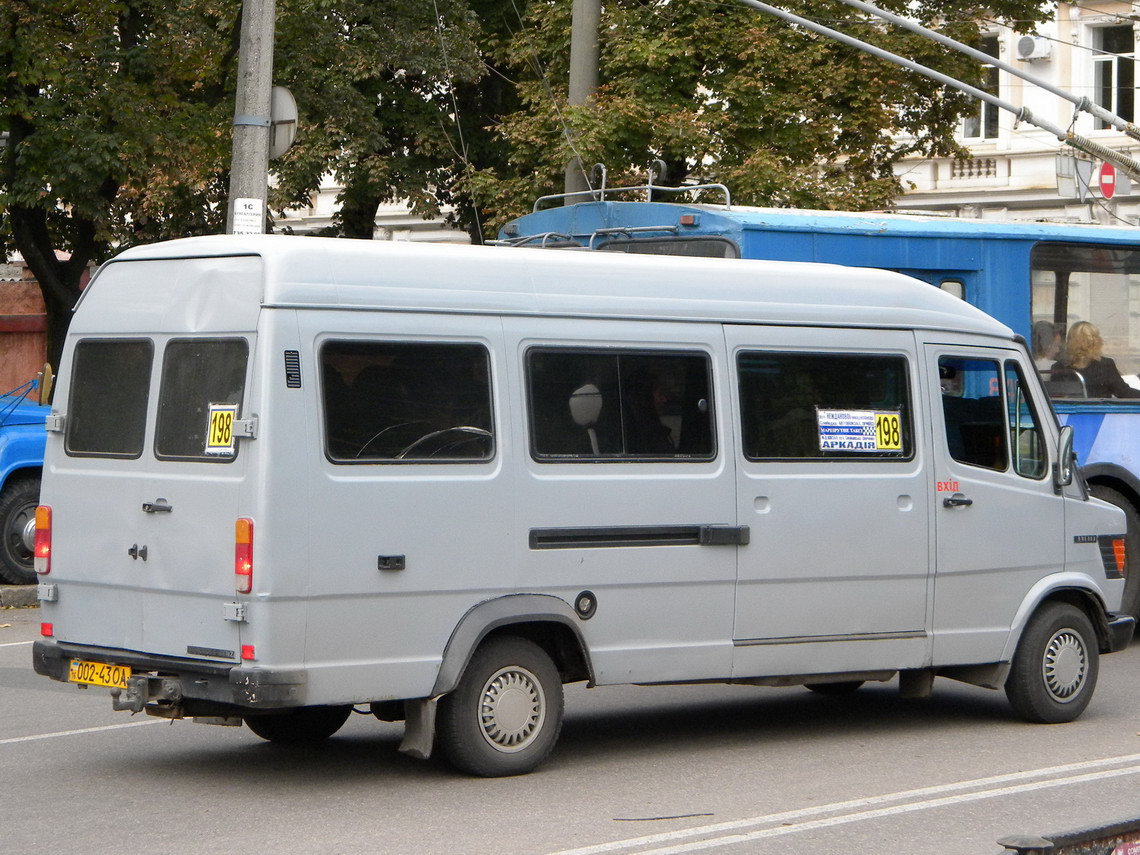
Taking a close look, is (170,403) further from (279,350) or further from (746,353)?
(746,353)

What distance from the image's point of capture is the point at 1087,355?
13.3 metres

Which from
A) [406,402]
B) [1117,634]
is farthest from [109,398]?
[1117,634]

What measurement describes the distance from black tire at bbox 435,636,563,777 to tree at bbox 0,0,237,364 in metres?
12.4

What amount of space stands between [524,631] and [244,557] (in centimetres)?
144

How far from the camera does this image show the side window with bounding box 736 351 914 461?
28.8 ft

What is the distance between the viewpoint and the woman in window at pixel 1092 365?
13.2 meters

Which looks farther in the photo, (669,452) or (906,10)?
(906,10)

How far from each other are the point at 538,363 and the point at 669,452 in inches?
32.3

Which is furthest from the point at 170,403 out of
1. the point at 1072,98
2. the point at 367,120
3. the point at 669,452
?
the point at 367,120

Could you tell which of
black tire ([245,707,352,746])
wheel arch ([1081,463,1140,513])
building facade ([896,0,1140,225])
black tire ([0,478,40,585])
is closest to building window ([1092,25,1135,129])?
building facade ([896,0,1140,225])

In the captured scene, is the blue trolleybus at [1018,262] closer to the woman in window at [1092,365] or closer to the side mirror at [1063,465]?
the woman in window at [1092,365]

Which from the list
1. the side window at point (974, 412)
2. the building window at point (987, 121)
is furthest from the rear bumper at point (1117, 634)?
the building window at point (987, 121)

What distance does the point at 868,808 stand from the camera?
7512 millimetres

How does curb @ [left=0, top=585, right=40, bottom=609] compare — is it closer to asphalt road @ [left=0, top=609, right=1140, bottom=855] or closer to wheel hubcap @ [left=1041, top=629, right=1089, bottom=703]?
Result: asphalt road @ [left=0, top=609, right=1140, bottom=855]
